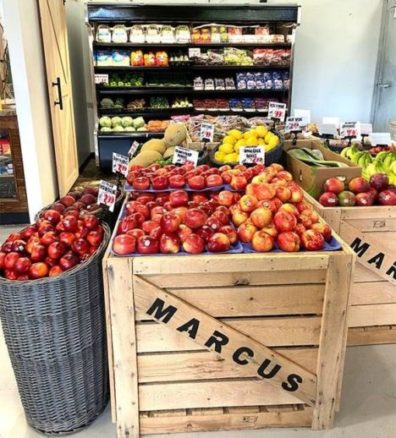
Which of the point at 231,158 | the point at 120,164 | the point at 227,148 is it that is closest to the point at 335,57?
the point at 227,148

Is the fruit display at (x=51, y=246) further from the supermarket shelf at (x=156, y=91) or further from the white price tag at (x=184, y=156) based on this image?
the supermarket shelf at (x=156, y=91)

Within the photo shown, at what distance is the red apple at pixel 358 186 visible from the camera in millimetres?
2436

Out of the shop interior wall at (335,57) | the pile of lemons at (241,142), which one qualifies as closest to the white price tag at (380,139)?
the pile of lemons at (241,142)

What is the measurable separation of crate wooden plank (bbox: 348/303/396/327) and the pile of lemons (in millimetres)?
1074

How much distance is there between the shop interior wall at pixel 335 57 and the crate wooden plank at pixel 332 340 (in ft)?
18.8

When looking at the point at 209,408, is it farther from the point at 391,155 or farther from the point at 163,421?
the point at 391,155

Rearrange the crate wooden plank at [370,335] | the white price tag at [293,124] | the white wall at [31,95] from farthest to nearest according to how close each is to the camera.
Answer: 1. the white wall at [31,95]
2. the white price tag at [293,124]
3. the crate wooden plank at [370,335]

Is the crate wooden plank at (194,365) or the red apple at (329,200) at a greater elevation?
the red apple at (329,200)

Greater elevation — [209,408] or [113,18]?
[113,18]

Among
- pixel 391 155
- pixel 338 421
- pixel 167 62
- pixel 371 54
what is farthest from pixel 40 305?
pixel 371 54

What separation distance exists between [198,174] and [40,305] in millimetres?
991

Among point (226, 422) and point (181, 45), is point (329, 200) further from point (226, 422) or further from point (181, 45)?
point (181, 45)

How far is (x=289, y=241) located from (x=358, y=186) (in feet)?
2.92

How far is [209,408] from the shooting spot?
193 centimetres
